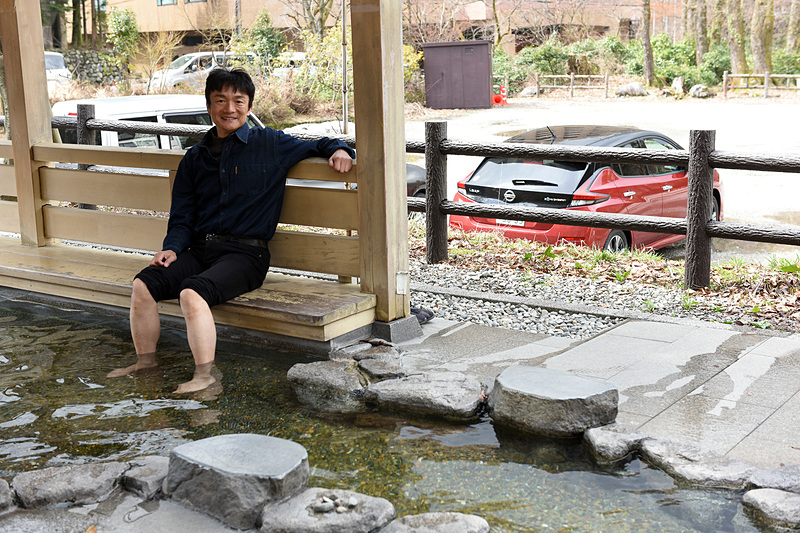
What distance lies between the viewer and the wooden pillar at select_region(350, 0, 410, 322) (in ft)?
15.0

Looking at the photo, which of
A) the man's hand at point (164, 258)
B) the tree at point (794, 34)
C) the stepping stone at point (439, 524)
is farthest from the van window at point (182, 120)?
the tree at point (794, 34)

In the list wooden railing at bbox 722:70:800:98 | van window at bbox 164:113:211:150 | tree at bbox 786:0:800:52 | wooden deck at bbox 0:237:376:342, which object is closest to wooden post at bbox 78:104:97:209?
van window at bbox 164:113:211:150

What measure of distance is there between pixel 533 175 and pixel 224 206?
180 inches

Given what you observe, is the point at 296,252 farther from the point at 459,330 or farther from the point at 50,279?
the point at 50,279

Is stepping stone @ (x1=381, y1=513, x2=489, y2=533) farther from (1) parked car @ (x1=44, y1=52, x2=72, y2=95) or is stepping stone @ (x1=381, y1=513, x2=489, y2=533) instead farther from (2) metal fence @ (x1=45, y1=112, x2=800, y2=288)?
(1) parked car @ (x1=44, y1=52, x2=72, y2=95)

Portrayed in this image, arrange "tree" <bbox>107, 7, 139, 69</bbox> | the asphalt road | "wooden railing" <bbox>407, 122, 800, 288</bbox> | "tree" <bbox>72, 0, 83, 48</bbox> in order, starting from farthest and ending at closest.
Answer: "tree" <bbox>72, 0, 83, 48</bbox> → "tree" <bbox>107, 7, 139, 69</bbox> → the asphalt road → "wooden railing" <bbox>407, 122, 800, 288</bbox>

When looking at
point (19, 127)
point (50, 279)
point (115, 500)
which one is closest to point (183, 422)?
point (115, 500)

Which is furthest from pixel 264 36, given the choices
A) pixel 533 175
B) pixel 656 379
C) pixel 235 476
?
pixel 235 476

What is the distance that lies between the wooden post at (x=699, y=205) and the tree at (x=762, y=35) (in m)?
29.8

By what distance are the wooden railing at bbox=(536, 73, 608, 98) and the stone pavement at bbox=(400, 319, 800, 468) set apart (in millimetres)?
29132

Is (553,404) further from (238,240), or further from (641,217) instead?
(641,217)

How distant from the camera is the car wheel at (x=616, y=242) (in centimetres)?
821

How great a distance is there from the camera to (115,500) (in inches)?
122

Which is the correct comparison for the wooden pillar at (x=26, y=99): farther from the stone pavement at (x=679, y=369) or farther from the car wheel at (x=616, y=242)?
the car wheel at (x=616, y=242)
